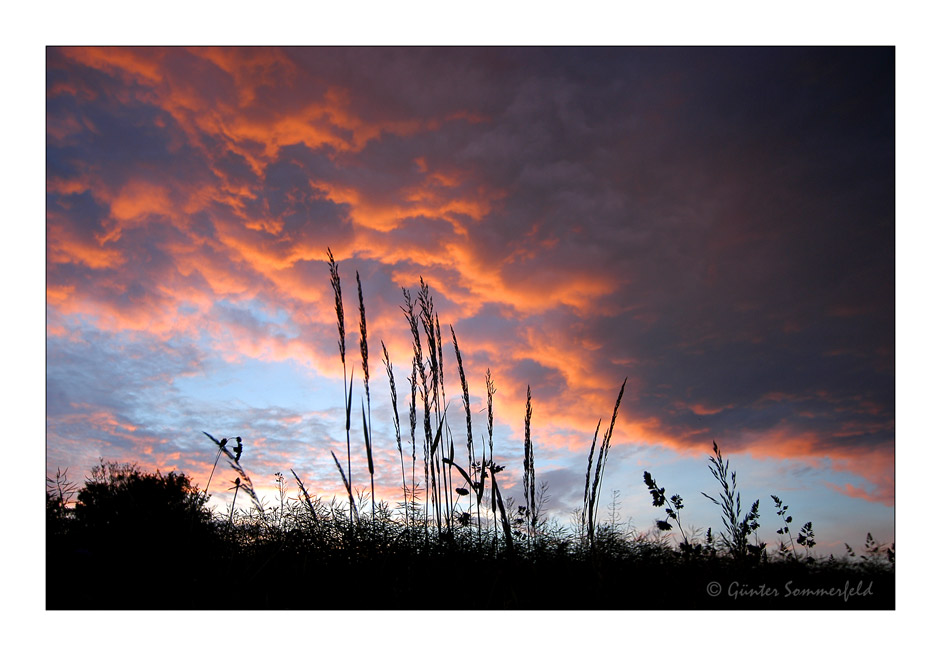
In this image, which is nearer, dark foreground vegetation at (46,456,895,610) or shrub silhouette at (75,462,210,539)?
dark foreground vegetation at (46,456,895,610)

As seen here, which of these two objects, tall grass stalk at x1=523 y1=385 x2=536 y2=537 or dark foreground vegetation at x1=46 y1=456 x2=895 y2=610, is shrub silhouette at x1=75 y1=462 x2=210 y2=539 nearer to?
dark foreground vegetation at x1=46 y1=456 x2=895 y2=610

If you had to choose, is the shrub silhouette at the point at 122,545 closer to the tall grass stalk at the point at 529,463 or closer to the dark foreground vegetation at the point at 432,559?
the dark foreground vegetation at the point at 432,559

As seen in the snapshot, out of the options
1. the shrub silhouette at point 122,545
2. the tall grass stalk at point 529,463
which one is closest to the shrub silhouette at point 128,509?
the shrub silhouette at point 122,545

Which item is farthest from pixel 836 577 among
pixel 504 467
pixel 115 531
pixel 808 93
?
pixel 115 531

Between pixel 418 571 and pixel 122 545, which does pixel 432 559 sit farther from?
pixel 122 545

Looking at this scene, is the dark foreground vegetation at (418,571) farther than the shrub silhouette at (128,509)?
No

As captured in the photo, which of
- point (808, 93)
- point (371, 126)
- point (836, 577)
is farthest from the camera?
point (371, 126)

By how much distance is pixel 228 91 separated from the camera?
309cm

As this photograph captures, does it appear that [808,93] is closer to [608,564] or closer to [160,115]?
[608,564]

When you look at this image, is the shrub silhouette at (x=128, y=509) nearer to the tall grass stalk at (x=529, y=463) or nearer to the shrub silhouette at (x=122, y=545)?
the shrub silhouette at (x=122, y=545)

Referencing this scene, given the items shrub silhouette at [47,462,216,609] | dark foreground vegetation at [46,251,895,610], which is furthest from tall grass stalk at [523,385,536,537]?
shrub silhouette at [47,462,216,609]

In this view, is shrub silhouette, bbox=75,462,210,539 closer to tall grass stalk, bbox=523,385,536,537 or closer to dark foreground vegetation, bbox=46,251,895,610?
dark foreground vegetation, bbox=46,251,895,610

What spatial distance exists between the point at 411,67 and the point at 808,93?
7.31 feet

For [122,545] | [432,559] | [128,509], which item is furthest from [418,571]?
[128,509]
